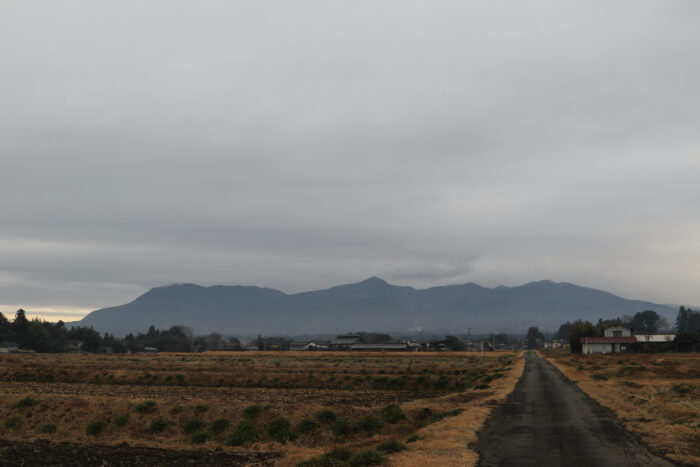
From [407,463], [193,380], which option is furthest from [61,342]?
[407,463]

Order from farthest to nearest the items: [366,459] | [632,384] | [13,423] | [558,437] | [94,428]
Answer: [632,384]
[13,423]
[94,428]
[558,437]
[366,459]

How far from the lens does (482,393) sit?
148 ft

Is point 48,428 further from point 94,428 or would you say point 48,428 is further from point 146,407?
point 146,407

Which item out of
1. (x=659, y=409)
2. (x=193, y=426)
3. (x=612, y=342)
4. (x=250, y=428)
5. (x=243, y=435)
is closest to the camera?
(x=243, y=435)

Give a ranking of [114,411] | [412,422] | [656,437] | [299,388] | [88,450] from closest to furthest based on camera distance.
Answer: [656,437]
[88,450]
[412,422]
[114,411]
[299,388]

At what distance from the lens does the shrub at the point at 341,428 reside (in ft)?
99.2

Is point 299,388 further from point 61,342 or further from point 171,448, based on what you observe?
point 61,342

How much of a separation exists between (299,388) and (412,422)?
90.5ft

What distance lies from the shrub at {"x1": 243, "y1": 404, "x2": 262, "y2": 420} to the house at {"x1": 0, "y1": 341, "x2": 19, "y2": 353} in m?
155

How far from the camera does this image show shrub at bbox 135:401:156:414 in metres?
36.4

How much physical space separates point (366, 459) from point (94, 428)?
23.3 m

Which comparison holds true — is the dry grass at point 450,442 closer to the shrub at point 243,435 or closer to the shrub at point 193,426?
the shrub at point 243,435

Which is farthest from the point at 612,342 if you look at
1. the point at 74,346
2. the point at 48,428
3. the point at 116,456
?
the point at 74,346

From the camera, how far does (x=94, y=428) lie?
3469 cm
